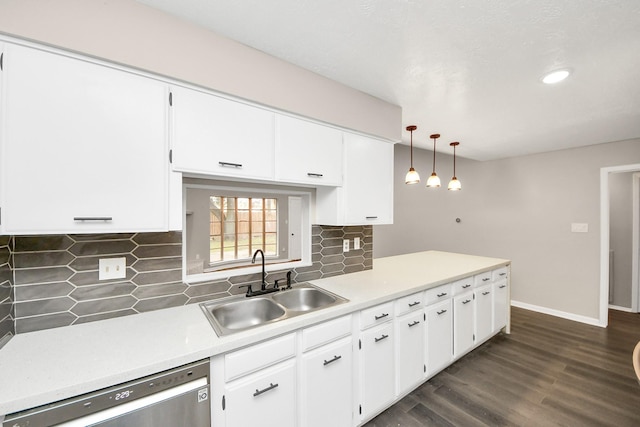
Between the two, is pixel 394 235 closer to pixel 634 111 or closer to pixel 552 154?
pixel 552 154

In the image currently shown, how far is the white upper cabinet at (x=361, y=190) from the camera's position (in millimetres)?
1991

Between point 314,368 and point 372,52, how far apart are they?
1.88 meters

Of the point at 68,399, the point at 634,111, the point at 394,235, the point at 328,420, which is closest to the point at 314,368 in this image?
the point at 328,420

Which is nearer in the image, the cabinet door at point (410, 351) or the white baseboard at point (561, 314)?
the cabinet door at point (410, 351)

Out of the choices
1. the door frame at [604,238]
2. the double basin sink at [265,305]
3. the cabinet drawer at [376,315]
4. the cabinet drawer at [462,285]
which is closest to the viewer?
the double basin sink at [265,305]

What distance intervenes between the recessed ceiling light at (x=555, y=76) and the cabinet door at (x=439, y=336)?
1842 millimetres

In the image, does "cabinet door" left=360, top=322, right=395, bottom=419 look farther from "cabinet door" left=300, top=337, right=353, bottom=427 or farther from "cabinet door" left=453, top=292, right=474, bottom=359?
"cabinet door" left=453, top=292, right=474, bottom=359

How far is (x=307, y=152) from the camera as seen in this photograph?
5.82 ft

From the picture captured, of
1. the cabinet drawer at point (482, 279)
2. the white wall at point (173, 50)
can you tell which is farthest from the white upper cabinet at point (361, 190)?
the cabinet drawer at point (482, 279)

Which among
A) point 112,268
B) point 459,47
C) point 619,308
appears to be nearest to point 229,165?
point 112,268

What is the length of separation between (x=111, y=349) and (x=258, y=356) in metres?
0.62

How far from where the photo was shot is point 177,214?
1.31m

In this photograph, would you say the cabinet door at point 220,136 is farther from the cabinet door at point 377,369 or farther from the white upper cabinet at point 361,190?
the cabinet door at point 377,369

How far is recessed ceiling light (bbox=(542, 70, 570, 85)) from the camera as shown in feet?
5.61
